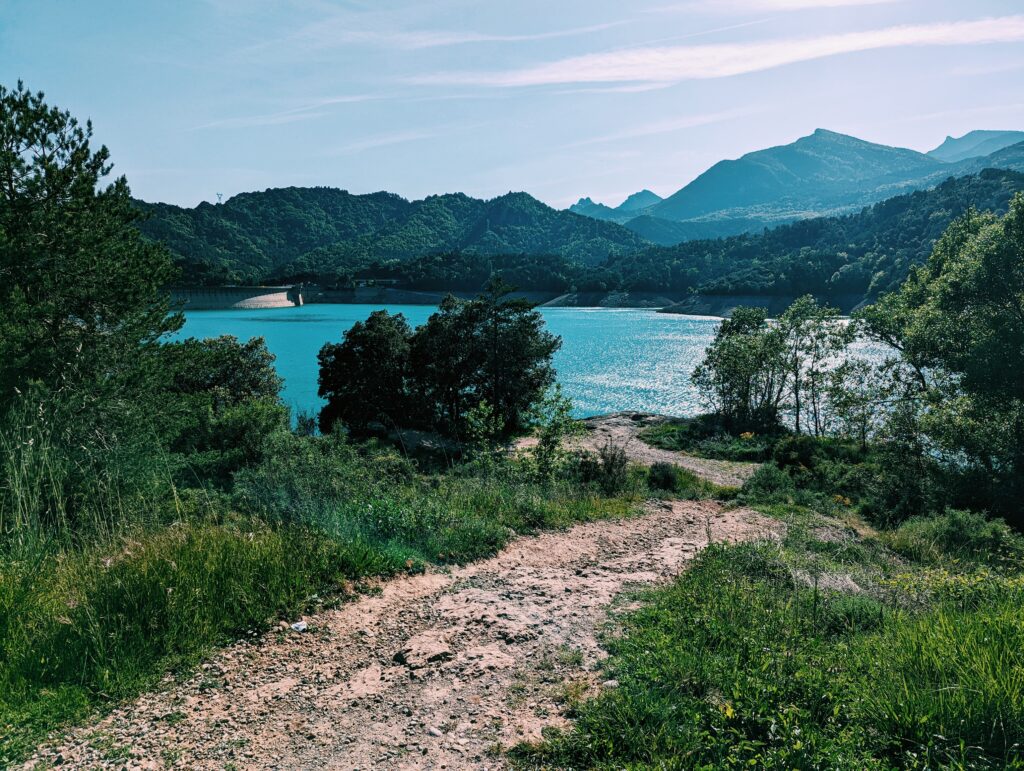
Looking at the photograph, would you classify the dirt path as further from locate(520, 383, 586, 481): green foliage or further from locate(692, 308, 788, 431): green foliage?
locate(692, 308, 788, 431): green foliage

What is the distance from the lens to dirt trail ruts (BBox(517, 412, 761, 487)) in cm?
2394

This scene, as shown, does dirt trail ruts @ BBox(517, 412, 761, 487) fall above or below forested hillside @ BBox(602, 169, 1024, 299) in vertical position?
below

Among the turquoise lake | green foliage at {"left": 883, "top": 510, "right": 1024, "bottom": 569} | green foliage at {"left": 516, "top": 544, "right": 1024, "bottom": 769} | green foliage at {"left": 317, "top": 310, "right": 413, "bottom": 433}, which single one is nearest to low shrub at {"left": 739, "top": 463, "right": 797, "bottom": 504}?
green foliage at {"left": 883, "top": 510, "right": 1024, "bottom": 569}

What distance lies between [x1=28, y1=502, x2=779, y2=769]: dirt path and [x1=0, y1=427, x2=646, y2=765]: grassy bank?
227mm

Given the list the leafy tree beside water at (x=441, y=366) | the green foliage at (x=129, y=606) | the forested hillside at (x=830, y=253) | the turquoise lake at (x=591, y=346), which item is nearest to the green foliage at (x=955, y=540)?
the green foliage at (x=129, y=606)

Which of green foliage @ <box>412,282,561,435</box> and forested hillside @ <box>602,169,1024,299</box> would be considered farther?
forested hillside @ <box>602,169,1024,299</box>

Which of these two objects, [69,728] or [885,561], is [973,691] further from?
[885,561]

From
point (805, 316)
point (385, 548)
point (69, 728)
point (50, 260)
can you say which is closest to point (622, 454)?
point (385, 548)

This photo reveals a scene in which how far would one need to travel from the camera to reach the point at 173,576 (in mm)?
4418

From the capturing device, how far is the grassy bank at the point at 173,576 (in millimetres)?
3727

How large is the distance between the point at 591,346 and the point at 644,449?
55.4m

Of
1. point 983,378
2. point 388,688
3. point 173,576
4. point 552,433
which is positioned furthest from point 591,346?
point 388,688

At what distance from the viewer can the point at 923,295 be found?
25859mm

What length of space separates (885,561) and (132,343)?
16.7 metres
